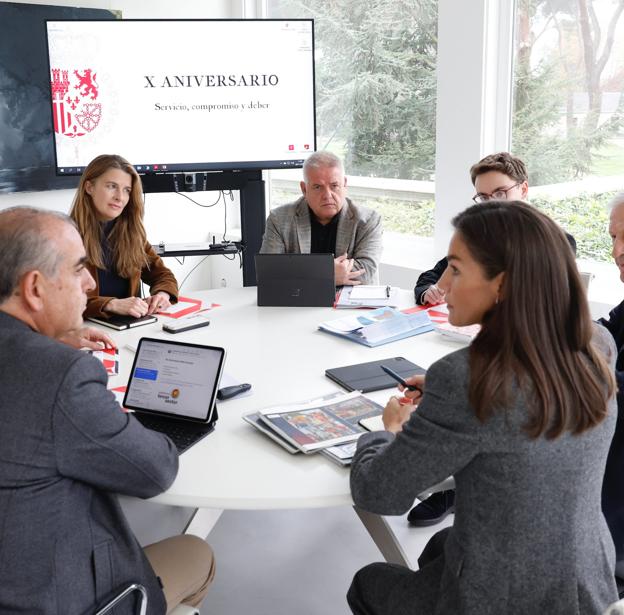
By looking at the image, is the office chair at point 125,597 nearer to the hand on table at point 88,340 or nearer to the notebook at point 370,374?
the notebook at point 370,374

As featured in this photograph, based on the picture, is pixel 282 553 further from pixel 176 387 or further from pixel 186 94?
pixel 186 94

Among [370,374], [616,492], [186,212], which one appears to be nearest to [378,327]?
[370,374]

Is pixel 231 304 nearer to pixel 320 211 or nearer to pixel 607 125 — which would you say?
pixel 320 211

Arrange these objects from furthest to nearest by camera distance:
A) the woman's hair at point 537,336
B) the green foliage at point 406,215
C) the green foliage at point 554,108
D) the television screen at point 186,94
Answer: the green foliage at point 406,215 < the television screen at point 186,94 < the green foliage at point 554,108 < the woman's hair at point 537,336

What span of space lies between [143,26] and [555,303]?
3.31 metres

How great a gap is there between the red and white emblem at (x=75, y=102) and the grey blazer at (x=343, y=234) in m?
1.23

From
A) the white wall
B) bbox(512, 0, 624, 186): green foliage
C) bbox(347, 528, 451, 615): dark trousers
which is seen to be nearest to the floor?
bbox(347, 528, 451, 615): dark trousers

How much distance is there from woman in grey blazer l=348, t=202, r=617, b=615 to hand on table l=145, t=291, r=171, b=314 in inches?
68.5

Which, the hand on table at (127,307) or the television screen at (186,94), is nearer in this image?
the hand on table at (127,307)

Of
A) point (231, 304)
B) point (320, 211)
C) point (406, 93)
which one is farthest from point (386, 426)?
point (406, 93)

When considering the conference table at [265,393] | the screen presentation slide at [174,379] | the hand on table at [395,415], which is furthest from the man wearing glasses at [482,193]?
the screen presentation slide at [174,379]

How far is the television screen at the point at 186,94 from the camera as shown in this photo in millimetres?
3994

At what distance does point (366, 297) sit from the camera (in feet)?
10.1

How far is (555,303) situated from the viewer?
4.28 feet
